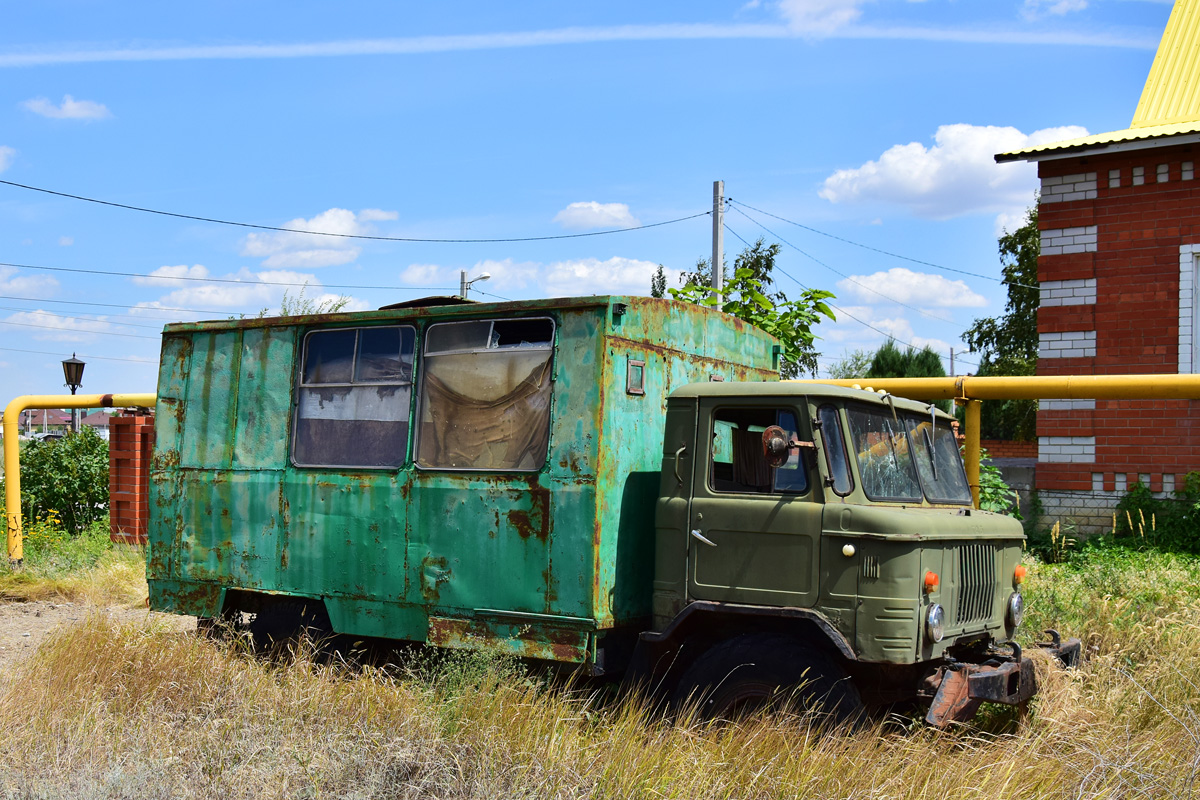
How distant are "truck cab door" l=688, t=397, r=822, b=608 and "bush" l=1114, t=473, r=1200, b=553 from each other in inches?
301

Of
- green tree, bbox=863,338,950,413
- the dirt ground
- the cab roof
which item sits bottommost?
the dirt ground

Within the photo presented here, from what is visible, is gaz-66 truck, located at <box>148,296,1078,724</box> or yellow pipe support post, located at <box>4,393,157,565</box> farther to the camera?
yellow pipe support post, located at <box>4,393,157,565</box>

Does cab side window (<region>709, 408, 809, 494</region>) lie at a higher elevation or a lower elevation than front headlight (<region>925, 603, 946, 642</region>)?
higher

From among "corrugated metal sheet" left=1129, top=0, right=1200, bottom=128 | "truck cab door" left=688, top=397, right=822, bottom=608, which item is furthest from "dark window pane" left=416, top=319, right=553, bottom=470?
"corrugated metal sheet" left=1129, top=0, right=1200, bottom=128

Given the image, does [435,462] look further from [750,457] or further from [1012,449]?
[1012,449]

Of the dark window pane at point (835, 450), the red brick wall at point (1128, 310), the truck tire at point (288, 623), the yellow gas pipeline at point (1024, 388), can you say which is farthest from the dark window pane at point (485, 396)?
the red brick wall at point (1128, 310)

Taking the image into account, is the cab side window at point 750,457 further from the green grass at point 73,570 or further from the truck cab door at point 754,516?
the green grass at point 73,570

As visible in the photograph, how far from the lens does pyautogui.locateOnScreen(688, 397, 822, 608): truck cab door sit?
18.4 ft

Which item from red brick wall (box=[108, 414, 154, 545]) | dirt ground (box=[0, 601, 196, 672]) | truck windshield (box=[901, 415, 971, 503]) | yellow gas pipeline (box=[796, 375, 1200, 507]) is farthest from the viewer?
red brick wall (box=[108, 414, 154, 545])

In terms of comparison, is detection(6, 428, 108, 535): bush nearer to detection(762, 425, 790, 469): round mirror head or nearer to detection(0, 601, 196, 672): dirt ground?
detection(0, 601, 196, 672): dirt ground

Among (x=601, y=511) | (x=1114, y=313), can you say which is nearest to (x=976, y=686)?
(x=601, y=511)

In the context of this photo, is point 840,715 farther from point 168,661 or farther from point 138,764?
point 168,661

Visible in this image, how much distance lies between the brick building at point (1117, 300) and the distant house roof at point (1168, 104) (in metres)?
0.03

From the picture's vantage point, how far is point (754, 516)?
5.74 meters
